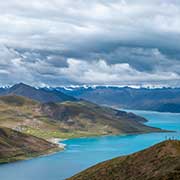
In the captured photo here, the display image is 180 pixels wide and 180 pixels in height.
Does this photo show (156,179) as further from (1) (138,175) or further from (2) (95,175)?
(2) (95,175)

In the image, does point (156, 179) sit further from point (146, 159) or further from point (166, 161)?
point (146, 159)

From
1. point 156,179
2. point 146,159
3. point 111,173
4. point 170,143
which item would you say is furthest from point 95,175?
point 156,179

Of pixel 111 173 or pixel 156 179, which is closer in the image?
pixel 156 179

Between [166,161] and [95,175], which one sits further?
[95,175]

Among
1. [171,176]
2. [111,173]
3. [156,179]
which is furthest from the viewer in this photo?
[111,173]

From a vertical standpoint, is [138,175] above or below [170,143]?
below

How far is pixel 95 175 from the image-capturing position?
190 meters

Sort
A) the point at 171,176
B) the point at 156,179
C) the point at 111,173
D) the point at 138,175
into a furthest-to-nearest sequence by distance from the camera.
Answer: the point at 111,173 < the point at 138,175 < the point at 156,179 < the point at 171,176

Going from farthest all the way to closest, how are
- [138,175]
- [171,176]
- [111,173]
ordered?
[111,173] < [138,175] < [171,176]

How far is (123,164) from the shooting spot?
634 feet

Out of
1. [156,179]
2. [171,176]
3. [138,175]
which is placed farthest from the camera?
[138,175]

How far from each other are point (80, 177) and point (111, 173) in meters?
18.2

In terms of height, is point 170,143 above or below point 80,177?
above

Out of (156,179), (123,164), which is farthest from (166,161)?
(156,179)
